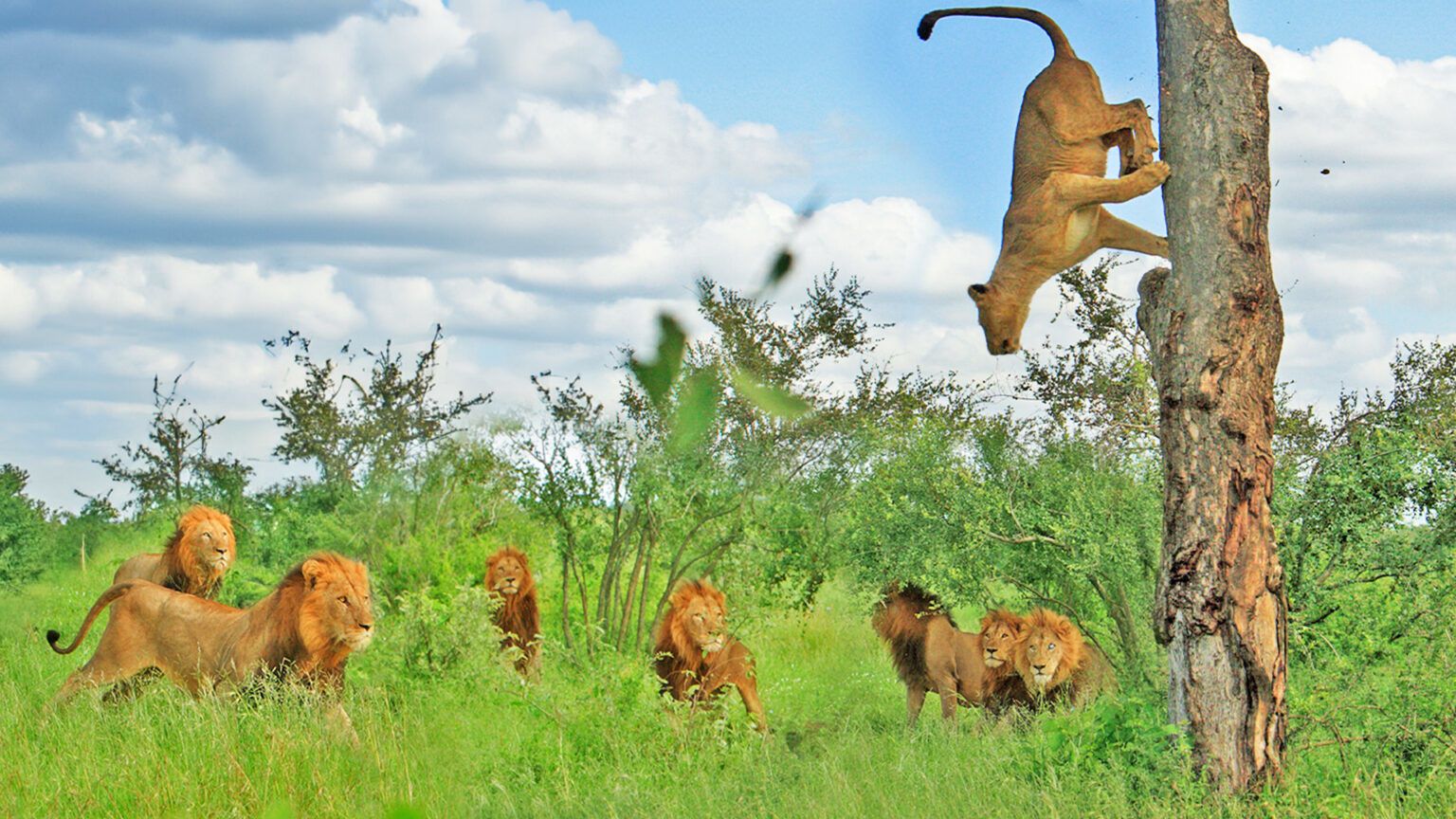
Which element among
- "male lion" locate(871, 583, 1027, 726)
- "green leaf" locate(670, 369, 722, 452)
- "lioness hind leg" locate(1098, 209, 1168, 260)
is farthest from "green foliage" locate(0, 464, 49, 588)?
"lioness hind leg" locate(1098, 209, 1168, 260)

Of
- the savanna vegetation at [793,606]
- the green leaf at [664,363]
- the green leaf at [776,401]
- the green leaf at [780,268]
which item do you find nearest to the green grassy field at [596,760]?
the savanna vegetation at [793,606]

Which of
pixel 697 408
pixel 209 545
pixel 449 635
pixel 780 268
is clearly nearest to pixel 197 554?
pixel 209 545

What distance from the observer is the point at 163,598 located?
966 cm

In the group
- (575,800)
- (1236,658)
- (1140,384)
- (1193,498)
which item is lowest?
(575,800)

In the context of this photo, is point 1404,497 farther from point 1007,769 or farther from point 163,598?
point 163,598

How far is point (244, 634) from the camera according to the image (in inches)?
366

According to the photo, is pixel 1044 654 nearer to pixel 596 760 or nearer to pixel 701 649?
pixel 701 649

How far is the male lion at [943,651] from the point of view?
380 inches

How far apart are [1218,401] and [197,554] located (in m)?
8.14

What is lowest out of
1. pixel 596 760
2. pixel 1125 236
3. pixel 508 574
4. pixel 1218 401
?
pixel 596 760

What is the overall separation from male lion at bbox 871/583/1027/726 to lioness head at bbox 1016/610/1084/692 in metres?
0.16

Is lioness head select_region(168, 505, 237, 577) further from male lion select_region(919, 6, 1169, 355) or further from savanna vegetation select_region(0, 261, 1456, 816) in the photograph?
male lion select_region(919, 6, 1169, 355)

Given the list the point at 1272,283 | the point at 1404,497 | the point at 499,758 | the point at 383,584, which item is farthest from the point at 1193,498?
the point at 383,584

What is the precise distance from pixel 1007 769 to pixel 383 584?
8629mm
